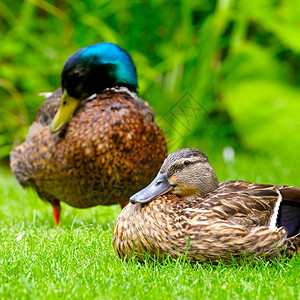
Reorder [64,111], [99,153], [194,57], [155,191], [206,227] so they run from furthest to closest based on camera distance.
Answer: [194,57]
[64,111]
[99,153]
[155,191]
[206,227]

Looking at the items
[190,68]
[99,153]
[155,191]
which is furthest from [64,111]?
[190,68]

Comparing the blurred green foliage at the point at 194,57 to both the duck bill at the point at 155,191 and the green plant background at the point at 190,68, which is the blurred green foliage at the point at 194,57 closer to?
the green plant background at the point at 190,68

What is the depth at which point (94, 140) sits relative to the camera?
135 inches

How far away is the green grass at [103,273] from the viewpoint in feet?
6.87

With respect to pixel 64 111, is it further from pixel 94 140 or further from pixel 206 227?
pixel 206 227

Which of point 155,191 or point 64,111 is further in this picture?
point 64,111

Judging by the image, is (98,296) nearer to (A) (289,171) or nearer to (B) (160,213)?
(B) (160,213)

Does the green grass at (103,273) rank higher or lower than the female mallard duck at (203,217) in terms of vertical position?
lower

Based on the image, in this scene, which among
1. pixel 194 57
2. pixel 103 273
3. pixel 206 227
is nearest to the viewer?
pixel 103 273

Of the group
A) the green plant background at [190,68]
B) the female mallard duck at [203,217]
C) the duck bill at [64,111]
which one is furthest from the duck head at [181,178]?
the green plant background at [190,68]

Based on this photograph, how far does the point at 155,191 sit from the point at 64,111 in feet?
3.77

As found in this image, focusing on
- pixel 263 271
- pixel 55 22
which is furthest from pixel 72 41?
pixel 263 271

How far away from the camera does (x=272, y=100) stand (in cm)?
654

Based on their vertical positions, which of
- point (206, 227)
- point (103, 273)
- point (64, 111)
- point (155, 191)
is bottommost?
point (103, 273)
